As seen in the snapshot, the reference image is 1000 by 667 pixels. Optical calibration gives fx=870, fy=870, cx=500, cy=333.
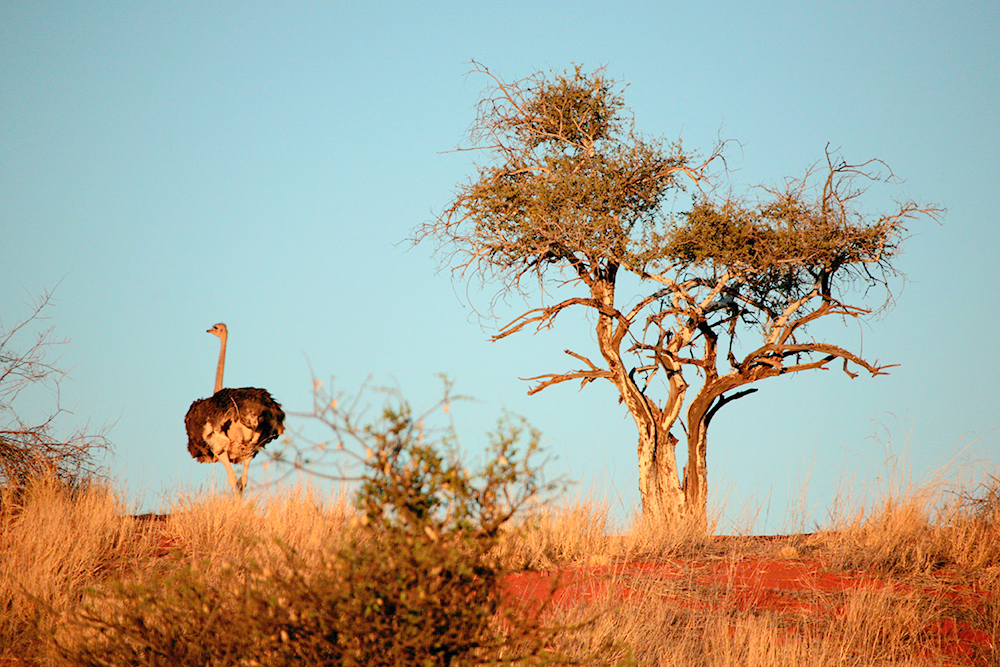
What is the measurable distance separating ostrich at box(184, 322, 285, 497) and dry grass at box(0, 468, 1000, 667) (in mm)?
2037

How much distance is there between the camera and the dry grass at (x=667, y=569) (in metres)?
7.42

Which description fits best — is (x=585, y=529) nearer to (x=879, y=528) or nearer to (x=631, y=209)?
(x=879, y=528)

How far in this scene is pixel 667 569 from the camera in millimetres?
10102

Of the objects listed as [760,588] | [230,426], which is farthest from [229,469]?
[760,588]

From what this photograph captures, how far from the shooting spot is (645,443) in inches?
578

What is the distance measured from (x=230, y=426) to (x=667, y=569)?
741 cm

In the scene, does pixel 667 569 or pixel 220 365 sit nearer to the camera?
pixel 667 569

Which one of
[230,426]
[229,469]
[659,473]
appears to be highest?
[230,426]

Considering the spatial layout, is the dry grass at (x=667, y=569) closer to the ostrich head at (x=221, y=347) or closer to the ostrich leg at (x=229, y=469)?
the ostrich leg at (x=229, y=469)

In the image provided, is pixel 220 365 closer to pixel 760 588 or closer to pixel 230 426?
pixel 230 426

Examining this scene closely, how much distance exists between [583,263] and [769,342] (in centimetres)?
350

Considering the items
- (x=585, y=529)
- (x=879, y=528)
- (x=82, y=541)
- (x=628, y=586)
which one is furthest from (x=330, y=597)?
(x=879, y=528)

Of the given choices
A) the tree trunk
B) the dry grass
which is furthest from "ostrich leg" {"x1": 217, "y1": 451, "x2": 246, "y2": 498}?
→ the tree trunk

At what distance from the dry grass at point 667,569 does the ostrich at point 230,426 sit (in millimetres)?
2037
